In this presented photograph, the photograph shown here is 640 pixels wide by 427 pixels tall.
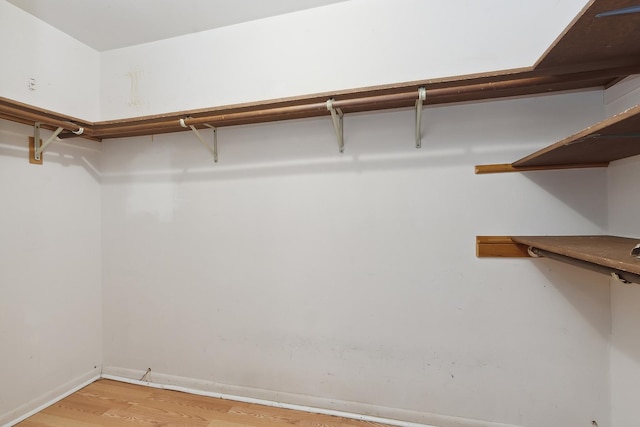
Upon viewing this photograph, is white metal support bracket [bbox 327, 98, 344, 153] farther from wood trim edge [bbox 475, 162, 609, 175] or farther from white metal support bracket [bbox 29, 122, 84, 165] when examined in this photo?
white metal support bracket [bbox 29, 122, 84, 165]

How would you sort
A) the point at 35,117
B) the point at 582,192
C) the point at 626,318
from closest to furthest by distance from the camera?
the point at 626,318 → the point at 582,192 → the point at 35,117

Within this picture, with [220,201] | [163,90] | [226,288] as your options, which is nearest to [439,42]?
[220,201]

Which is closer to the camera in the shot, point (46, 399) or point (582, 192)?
point (582, 192)

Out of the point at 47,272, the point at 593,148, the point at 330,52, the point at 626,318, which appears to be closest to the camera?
the point at 593,148

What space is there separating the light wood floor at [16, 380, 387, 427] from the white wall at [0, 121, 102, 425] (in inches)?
6.6

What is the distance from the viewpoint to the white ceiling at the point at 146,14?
1.58 metres

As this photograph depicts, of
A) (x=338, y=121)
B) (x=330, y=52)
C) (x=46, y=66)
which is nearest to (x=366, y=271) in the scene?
(x=338, y=121)

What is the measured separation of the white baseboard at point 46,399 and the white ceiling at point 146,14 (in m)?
2.28

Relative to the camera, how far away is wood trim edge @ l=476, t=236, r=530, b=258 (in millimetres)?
1403

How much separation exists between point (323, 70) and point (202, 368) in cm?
203

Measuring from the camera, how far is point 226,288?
1801 mm

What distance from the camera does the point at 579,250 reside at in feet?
2.88

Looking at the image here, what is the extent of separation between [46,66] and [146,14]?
2.36 feet

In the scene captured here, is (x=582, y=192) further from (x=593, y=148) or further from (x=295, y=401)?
(x=295, y=401)
